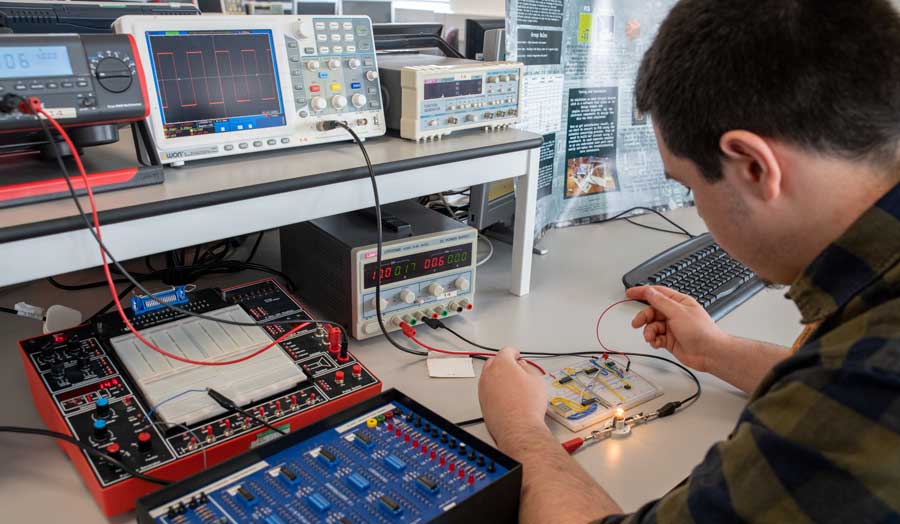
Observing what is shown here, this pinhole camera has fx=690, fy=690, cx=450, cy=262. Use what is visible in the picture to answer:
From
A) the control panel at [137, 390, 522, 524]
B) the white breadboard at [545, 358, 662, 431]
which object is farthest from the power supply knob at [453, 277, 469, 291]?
the control panel at [137, 390, 522, 524]

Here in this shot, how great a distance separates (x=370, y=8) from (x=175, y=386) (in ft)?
13.6

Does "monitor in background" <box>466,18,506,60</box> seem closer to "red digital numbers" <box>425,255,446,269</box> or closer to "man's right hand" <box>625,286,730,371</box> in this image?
"red digital numbers" <box>425,255,446,269</box>

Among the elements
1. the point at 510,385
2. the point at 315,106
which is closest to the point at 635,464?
the point at 510,385

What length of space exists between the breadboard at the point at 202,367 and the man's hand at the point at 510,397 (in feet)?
1.03

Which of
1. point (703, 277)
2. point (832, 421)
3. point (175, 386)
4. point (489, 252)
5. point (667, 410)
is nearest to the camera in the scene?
point (832, 421)

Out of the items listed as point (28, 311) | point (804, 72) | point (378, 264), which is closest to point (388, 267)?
point (378, 264)

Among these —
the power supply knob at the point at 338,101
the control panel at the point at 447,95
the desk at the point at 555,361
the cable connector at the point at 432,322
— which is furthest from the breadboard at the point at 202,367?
the control panel at the point at 447,95

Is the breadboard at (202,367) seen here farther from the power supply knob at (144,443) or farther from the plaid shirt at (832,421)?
the plaid shirt at (832,421)

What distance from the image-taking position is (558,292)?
1731mm

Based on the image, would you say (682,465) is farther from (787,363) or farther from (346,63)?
(346,63)

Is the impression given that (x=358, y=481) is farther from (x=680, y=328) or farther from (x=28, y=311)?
(x=28, y=311)

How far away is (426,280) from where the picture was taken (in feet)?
4.95

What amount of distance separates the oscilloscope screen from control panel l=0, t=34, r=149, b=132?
0.16 metres

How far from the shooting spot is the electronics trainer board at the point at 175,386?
984 mm
